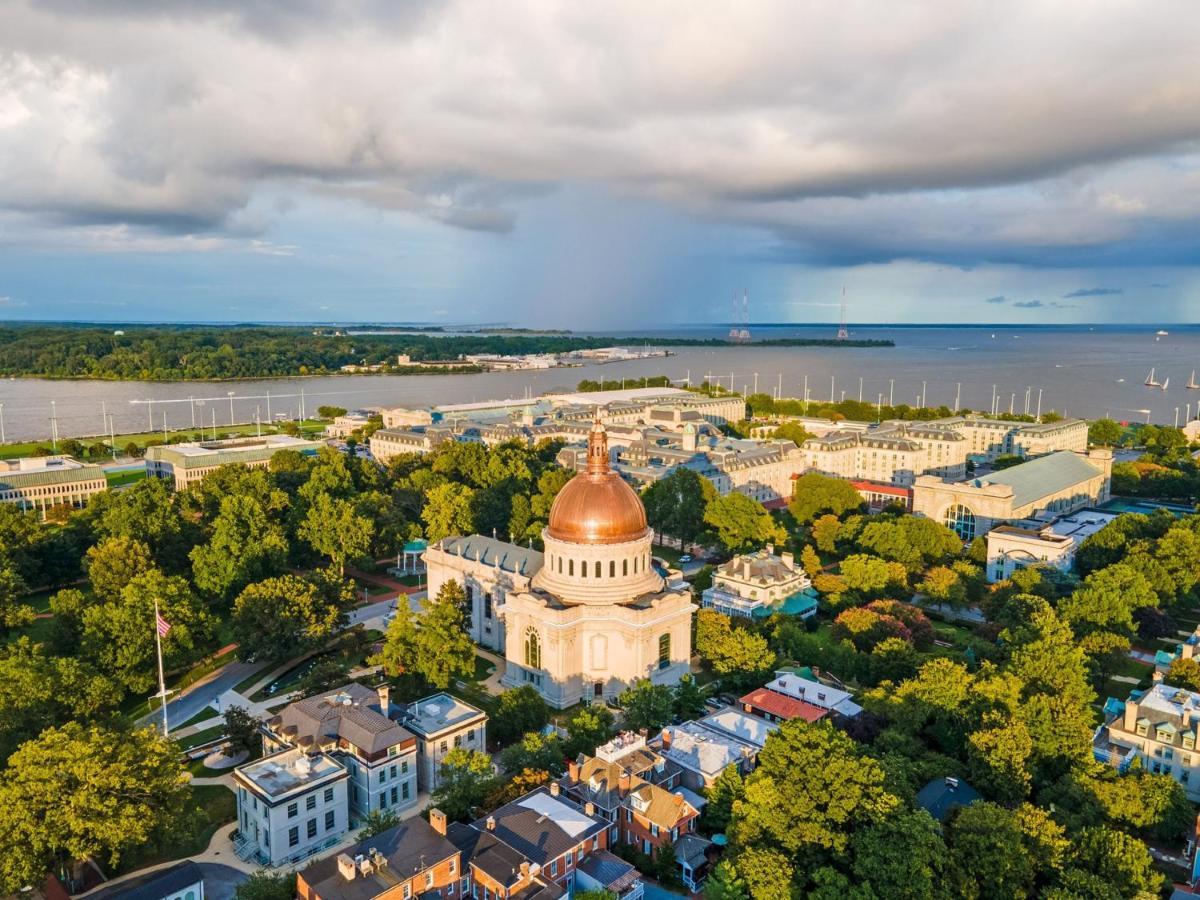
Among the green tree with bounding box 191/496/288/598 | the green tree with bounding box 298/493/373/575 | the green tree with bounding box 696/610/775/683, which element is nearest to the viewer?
the green tree with bounding box 696/610/775/683

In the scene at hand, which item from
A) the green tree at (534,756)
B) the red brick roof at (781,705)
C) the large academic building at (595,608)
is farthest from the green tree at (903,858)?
the large academic building at (595,608)

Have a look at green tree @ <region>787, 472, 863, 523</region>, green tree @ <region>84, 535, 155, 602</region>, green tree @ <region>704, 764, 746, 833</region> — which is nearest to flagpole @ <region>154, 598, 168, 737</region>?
green tree @ <region>84, 535, 155, 602</region>

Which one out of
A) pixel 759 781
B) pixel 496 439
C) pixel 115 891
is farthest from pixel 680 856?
pixel 496 439

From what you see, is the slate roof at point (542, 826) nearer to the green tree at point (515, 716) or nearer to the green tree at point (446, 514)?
the green tree at point (515, 716)

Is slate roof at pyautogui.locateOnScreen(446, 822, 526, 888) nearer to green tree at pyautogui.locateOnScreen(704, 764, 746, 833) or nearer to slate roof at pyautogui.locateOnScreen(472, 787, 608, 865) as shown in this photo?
slate roof at pyautogui.locateOnScreen(472, 787, 608, 865)

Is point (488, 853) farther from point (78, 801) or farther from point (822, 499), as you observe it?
point (822, 499)

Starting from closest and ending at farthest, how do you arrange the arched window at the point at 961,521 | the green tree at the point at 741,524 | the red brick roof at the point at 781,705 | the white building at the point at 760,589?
1. the red brick roof at the point at 781,705
2. the white building at the point at 760,589
3. the green tree at the point at 741,524
4. the arched window at the point at 961,521

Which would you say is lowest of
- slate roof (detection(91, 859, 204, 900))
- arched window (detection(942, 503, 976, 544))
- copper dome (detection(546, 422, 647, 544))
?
slate roof (detection(91, 859, 204, 900))
